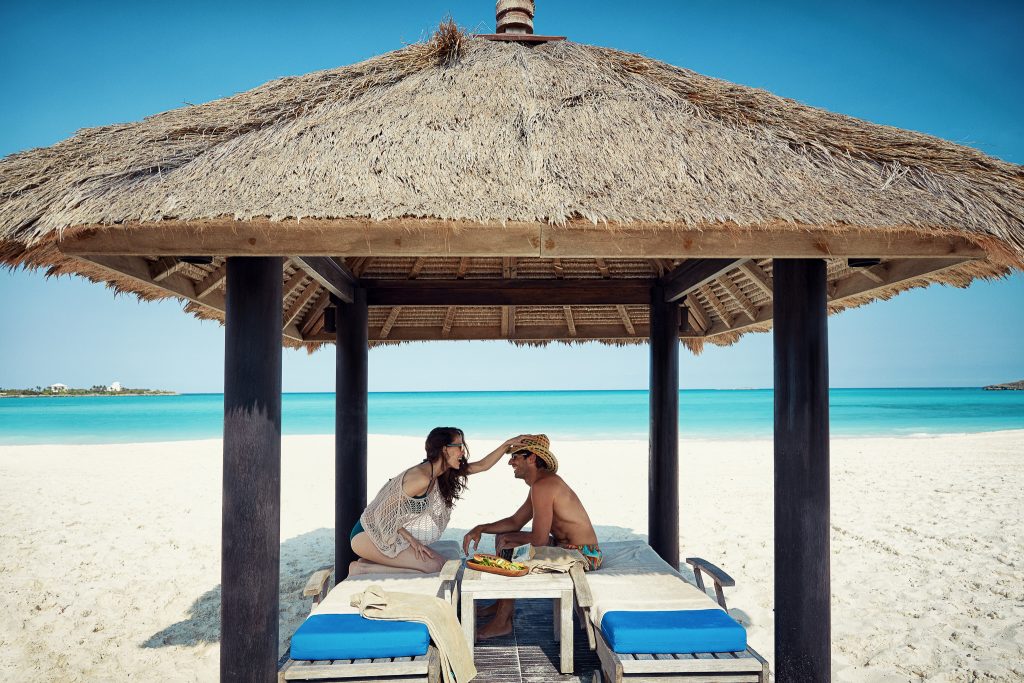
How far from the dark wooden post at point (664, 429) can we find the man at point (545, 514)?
1232 mm

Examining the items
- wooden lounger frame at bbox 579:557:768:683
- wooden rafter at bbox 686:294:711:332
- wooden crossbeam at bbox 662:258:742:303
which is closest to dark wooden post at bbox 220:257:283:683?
wooden lounger frame at bbox 579:557:768:683

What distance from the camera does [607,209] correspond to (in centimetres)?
237

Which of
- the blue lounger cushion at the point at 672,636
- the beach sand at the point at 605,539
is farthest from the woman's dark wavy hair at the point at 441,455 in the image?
the beach sand at the point at 605,539

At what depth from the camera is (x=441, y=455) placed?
149 inches

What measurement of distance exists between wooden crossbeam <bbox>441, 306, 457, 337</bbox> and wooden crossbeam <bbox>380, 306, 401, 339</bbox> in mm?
438

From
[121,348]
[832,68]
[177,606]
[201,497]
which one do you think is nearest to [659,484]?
[177,606]

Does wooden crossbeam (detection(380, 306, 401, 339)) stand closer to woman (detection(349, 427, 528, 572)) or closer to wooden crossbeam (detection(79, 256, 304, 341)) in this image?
wooden crossbeam (detection(79, 256, 304, 341))

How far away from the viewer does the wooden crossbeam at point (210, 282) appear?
3.76 metres

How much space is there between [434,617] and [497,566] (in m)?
0.60

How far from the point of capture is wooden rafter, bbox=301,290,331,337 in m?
5.63

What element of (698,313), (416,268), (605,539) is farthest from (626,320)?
(605,539)

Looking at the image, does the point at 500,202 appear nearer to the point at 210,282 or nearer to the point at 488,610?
the point at 210,282

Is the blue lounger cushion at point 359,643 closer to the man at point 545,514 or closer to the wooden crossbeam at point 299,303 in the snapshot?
the man at point 545,514

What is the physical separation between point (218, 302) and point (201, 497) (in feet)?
22.3
